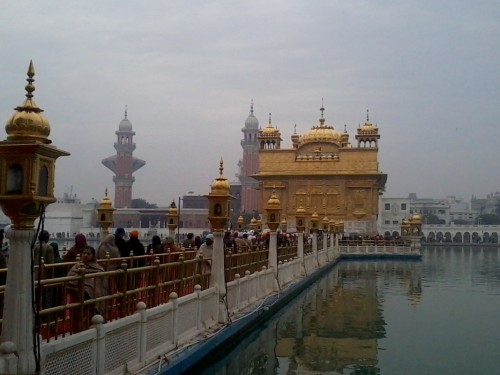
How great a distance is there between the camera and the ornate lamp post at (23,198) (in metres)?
3.84

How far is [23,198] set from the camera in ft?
12.5

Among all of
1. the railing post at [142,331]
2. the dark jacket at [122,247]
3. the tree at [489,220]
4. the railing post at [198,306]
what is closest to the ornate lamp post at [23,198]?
the railing post at [142,331]

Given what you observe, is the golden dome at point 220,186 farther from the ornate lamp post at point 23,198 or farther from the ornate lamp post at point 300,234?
the ornate lamp post at point 300,234

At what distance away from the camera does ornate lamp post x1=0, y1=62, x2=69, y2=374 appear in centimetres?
384

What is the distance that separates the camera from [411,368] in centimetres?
831

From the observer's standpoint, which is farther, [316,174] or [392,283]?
[316,174]

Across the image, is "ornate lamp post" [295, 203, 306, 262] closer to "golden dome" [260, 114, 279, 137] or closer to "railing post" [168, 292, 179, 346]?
"railing post" [168, 292, 179, 346]

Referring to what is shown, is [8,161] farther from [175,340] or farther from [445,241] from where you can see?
[445,241]

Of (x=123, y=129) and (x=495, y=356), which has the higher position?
(x=123, y=129)

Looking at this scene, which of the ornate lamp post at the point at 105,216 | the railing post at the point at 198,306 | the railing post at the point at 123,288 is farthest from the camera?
the ornate lamp post at the point at 105,216

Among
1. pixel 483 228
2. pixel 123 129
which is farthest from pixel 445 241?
pixel 123 129

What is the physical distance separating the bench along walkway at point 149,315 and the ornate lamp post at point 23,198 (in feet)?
0.46

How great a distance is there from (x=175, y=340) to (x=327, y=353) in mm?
3111

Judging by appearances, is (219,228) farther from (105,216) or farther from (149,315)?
(105,216)
